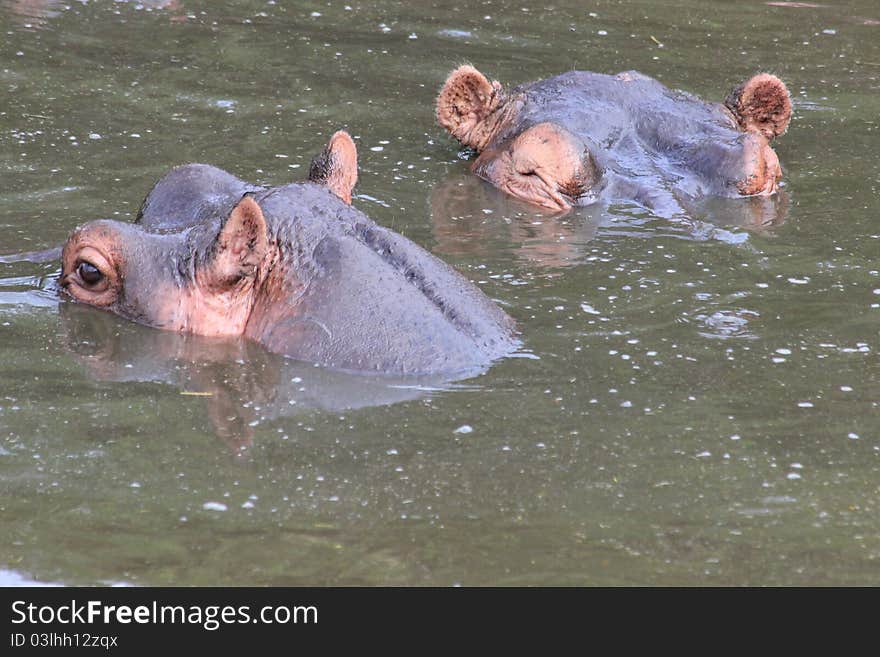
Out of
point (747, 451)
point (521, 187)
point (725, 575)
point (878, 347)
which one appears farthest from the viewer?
point (521, 187)

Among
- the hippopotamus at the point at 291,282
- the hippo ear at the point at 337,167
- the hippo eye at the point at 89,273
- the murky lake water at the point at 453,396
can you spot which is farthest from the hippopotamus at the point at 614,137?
the hippo eye at the point at 89,273

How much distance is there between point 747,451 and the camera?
508 cm

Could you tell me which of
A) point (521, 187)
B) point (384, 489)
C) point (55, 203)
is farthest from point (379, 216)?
point (384, 489)

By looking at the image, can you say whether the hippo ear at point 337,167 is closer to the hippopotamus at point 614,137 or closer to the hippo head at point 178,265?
the hippo head at point 178,265

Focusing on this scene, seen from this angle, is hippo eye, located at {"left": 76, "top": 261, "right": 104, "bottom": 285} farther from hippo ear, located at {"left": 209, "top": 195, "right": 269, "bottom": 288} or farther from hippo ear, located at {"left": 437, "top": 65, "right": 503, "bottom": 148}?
hippo ear, located at {"left": 437, "top": 65, "right": 503, "bottom": 148}

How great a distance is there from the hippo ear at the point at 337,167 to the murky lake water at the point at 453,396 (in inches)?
34.4

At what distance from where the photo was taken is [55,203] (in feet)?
25.2

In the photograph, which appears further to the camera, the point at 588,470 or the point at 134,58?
the point at 134,58

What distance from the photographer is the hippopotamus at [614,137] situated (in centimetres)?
850

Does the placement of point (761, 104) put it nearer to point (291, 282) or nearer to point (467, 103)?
point (467, 103)

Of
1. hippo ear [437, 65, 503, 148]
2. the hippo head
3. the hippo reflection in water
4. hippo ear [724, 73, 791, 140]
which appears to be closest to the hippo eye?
the hippo head
